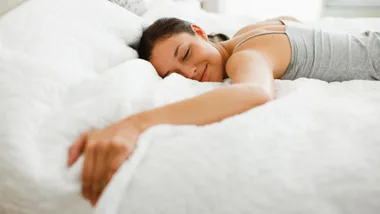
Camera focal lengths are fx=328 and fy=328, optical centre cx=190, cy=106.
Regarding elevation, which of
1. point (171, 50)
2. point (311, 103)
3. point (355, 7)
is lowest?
point (355, 7)

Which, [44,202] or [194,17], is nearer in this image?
[44,202]

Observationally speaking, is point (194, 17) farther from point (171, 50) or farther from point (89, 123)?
point (89, 123)

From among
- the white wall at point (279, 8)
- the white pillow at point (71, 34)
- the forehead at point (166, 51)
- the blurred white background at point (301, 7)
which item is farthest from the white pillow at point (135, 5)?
the white wall at point (279, 8)

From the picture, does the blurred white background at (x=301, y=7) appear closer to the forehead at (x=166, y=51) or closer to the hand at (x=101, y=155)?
the forehead at (x=166, y=51)

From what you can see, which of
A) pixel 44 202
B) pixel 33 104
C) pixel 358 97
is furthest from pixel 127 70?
pixel 358 97

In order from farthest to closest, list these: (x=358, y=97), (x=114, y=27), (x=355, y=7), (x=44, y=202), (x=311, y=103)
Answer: (x=355, y=7), (x=114, y=27), (x=358, y=97), (x=311, y=103), (x=44, y=202)

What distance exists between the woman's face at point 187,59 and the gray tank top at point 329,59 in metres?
0.10

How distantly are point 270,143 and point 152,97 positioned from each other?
26 cm

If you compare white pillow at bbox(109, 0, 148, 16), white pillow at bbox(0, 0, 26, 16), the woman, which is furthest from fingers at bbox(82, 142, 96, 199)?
white pillow at bbox(109, 0, 148, 16)

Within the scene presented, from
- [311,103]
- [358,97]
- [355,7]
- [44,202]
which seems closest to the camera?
[44,202]

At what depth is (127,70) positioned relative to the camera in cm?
69

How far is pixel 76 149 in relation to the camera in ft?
1.63

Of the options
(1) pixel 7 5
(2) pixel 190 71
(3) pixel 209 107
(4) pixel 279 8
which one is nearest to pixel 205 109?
(3) pixel 209 107

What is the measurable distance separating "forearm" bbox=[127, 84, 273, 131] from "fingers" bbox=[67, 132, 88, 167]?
0.08 m
